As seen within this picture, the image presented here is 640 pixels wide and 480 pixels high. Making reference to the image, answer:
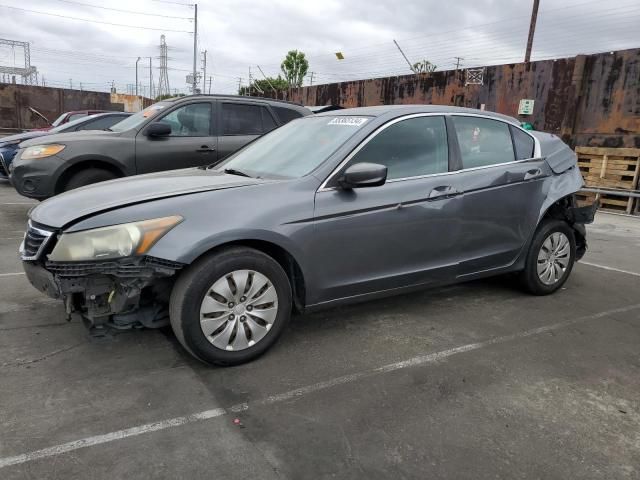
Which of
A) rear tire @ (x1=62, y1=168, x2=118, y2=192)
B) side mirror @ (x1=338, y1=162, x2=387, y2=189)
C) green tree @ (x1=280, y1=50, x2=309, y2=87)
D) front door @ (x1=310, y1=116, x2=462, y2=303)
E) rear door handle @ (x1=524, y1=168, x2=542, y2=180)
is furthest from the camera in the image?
green tree @ (x1=280, y1=50, x2=309, y2=87)

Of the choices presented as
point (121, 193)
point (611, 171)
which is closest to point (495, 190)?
point (121, 193)

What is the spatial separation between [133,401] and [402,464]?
1.46m

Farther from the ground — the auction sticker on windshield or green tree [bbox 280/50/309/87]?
green tree [bbox 280/50/309/87]

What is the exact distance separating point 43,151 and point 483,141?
5314mm

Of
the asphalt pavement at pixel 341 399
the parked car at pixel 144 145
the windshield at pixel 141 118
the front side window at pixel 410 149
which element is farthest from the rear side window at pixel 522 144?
the windshield at pixel 141 118

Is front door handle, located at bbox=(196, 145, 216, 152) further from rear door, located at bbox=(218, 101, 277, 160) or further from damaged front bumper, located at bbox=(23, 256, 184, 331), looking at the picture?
damaged front bumper, located at bbox=(23, 256, 184, 331)

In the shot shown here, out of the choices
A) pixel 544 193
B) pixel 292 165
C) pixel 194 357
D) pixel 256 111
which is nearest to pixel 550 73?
pixel 256 111

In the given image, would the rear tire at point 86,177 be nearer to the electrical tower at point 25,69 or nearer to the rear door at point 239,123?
the rear door at point 239,123

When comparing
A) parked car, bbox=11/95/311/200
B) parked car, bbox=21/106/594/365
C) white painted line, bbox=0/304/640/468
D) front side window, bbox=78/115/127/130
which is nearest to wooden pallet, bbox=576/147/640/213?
parked car, bbox=21/106/594/365

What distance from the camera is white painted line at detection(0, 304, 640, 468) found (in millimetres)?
2385

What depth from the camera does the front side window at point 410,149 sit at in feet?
12.3

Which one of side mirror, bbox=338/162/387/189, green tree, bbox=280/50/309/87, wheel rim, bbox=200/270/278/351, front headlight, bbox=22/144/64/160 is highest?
green tree, bbox=280/50/309/87

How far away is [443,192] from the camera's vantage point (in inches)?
155

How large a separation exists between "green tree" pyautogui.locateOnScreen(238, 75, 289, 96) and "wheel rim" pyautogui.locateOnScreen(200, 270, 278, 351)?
25.7 meters
